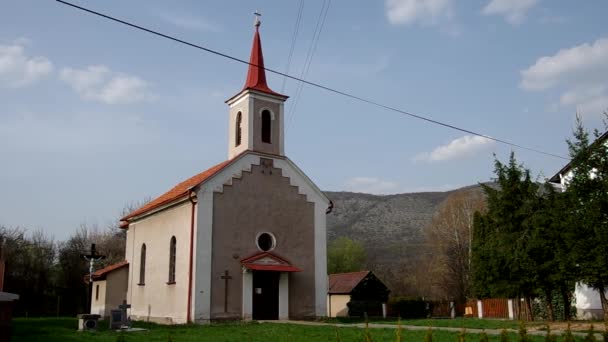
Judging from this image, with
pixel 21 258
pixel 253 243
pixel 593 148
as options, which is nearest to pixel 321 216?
pixel 253 243

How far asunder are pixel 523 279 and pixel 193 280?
13.5 m

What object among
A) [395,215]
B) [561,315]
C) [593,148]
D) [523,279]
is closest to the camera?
[593,148]

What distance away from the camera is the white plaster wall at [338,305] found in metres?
43.5

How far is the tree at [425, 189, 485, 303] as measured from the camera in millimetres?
48656

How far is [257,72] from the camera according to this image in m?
28.7

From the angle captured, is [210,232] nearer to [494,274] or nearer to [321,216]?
[321,216]

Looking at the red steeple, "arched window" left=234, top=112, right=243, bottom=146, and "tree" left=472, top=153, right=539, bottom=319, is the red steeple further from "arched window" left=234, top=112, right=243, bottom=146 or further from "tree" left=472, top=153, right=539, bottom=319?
"tree" left=472, top=153, right=539, bottom=319

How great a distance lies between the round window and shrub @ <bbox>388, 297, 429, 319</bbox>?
18938mm

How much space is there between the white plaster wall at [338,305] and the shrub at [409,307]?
338 centimetres

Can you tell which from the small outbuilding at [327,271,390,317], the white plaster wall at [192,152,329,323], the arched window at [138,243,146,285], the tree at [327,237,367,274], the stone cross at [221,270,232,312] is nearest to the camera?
the white plaster wall at [192,152,329,323]

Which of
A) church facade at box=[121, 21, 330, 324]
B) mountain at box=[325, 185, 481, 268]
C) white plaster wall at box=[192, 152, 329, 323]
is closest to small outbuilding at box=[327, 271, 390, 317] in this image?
white plaster wall at box=[192, 152, 329, 323]

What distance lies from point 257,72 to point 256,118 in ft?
9.04

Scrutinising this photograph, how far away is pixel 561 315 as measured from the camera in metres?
29.2

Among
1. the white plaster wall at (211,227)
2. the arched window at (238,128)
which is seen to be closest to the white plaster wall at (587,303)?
the white plaster wall at (211,227)
